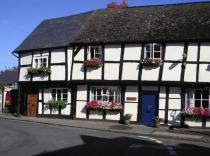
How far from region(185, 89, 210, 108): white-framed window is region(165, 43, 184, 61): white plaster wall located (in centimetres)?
215

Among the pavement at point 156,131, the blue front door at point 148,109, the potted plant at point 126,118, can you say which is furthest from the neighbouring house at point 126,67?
the pavement at point 156,131

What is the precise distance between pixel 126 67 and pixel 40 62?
6.80 m

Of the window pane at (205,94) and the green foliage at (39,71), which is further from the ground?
the green foliage at (39,71)

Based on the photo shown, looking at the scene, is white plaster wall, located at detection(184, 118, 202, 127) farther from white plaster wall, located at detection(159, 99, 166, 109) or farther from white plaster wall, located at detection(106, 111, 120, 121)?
white plaster wall, located at detection(106, 111, 120, 121)

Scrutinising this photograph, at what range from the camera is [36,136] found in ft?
59.5

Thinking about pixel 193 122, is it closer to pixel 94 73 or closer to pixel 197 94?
pixel 197 94

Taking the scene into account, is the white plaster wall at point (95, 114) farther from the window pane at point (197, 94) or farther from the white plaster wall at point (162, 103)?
the window pane at point (197, 94)

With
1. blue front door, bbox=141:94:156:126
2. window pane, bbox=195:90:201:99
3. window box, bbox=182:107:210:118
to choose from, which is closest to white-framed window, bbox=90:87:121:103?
blue front door, bbox=141:94:156:126

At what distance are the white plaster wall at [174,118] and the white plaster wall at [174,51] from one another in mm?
3137

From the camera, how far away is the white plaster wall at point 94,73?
2681 centimetres

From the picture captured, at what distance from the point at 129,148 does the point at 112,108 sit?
1122cm

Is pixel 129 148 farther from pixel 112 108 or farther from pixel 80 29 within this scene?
pixel 80 29

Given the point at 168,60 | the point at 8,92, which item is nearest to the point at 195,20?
the point at 168,60

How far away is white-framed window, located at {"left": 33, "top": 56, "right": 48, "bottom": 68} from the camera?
29406 mm
